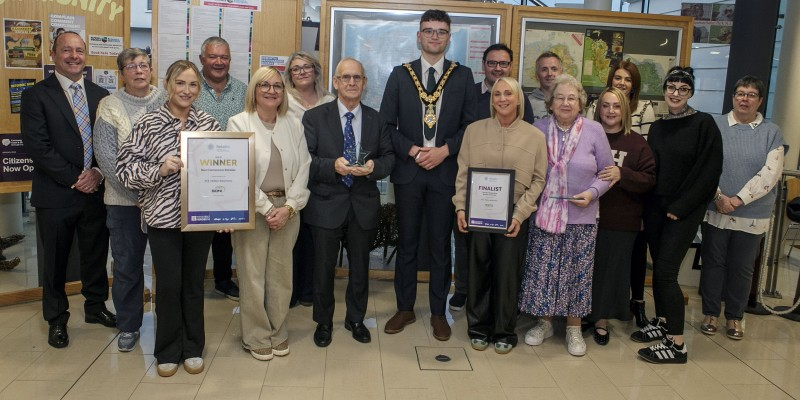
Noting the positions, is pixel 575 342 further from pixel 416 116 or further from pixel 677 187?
pixel 416 116

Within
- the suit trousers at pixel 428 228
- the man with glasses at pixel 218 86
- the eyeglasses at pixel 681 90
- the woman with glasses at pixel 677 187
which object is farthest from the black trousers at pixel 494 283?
the man with glasses at pixel 218 86

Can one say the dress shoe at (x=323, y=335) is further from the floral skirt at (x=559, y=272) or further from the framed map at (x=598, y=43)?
the framed map at (x=598, y=43)

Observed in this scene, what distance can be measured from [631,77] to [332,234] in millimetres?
2205

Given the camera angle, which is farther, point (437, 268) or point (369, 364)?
point (437, 268)

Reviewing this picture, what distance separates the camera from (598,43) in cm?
530

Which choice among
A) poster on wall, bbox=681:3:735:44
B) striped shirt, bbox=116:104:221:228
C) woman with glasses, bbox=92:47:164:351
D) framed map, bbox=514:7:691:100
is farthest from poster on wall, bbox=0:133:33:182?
poster on wall, bbox=681:3:735:44

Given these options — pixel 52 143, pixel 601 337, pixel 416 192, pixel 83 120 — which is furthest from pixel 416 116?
pixel 52 143

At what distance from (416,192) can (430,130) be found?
0.40 metres

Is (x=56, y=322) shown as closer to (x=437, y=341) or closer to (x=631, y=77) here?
(x=437, y=341)

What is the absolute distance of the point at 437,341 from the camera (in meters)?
4.11

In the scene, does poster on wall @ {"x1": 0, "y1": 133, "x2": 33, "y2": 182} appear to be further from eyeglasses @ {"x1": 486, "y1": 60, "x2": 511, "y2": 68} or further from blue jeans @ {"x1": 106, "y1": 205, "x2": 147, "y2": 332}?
eyeglasses @ {"x1": 486, "y1": 60, "x2": 511, "y2": 68}

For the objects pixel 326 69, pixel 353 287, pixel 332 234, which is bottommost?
pixel 353 287

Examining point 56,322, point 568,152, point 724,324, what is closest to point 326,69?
point 568,152

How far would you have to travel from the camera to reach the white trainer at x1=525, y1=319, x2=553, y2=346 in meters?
4.09
